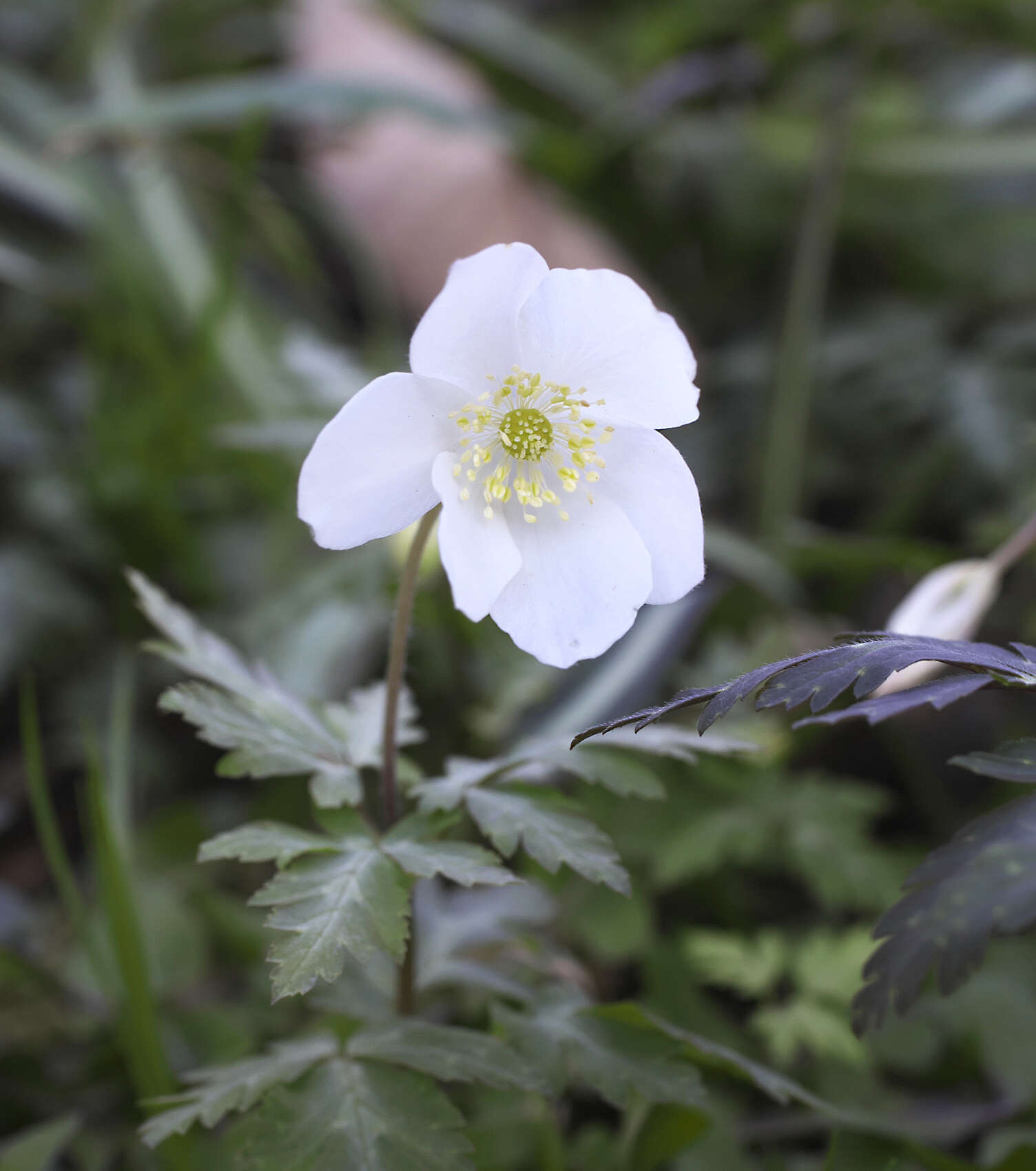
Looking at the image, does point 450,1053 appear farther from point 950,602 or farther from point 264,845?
point 950,602

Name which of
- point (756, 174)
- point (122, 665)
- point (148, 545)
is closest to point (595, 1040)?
point (122, 665)

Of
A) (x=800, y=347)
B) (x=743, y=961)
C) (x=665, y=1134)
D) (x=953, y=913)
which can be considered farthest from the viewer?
A: (x=800, y=347)

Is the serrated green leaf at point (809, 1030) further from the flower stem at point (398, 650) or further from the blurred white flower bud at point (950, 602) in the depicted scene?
the flower stem at point (398, 650)

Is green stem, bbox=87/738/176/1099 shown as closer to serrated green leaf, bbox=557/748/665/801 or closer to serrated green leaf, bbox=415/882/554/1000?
serrated green leaf, bbox=415/882/554/1000

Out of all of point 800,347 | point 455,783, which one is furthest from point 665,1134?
point 800,347

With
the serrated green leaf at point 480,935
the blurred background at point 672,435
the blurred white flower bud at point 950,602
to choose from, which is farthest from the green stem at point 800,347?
the serrated green leaf at point 480,935

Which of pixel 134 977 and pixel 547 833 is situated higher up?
pixel 547 833

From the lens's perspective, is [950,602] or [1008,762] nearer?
[1008,762]
